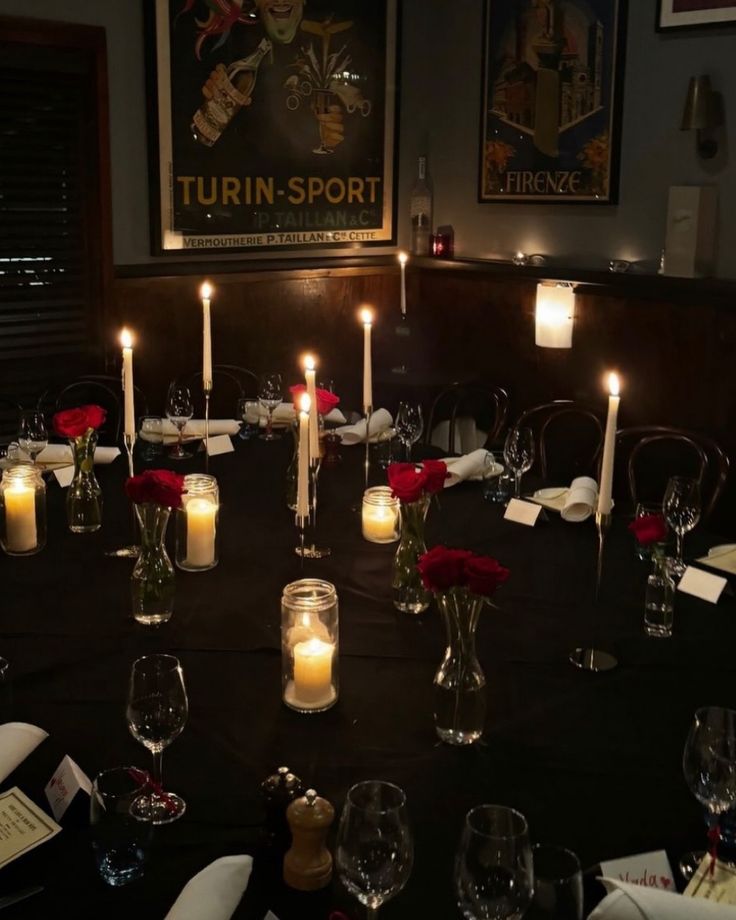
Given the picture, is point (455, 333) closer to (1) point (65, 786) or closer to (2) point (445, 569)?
(2) point (445, 569)

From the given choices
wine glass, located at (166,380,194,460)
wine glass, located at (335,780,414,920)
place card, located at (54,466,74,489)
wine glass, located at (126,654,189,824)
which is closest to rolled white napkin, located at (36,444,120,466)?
place card, located at (54,466,74,489)

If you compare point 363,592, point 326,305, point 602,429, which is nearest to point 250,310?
point 326,305

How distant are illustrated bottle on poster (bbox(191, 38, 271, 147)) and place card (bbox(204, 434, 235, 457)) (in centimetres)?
170

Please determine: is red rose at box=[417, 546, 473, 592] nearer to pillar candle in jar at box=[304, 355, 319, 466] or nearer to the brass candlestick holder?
the brass candlestick holder

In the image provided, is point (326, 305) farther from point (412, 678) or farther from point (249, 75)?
point (412, 678)

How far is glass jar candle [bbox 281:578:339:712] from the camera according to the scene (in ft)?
5.24

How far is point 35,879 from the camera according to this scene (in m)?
1.21

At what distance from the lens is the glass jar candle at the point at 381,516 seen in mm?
2355

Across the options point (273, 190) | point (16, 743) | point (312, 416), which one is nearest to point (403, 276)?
point (273, 190)

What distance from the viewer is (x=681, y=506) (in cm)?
216

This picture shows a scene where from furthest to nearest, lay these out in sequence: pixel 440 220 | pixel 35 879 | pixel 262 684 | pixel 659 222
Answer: pixel 440 220 < pixel 659 222 < pixel 262 684 < pixel 35 879

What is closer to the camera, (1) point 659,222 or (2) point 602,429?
(2) point 602,429

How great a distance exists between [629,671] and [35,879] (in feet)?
3.26

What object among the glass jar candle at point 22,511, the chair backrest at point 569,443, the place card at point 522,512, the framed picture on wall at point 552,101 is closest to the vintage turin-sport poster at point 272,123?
the framed picture on wall at point 552,101
